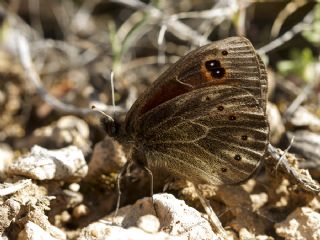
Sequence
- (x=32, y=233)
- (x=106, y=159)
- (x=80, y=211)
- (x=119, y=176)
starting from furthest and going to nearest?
(x=106, y=159) → (x=80, y=211) → (x=119, y=176) → (x=32, y=233)

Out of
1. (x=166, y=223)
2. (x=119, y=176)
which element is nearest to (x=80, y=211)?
(x=119, y=176)

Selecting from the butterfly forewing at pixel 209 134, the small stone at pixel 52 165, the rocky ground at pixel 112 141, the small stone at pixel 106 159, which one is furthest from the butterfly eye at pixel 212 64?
the small stone at pixel 52 165

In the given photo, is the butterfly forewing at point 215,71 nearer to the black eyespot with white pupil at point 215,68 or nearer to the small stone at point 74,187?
the black eyespot with white pupil at point 215,68

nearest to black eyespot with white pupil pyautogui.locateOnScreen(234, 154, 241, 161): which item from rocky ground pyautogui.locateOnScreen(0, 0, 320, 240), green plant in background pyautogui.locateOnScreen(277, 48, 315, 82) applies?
rocky ground pyautogui.locateOnScreen(0, 0, 320, 240)

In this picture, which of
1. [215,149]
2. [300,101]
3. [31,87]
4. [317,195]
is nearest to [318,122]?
[300,101]

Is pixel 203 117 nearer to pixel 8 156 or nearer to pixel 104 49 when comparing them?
pixel 8 156

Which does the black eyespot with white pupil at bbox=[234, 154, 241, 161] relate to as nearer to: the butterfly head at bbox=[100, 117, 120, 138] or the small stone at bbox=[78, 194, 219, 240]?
the small stone at bbox=[78, 194, 219, 240]

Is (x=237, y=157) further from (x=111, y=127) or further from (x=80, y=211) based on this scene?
(x=80, y=211)

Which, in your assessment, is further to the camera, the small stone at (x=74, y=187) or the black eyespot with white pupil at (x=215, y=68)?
the small stone at (x=74, y=187)
